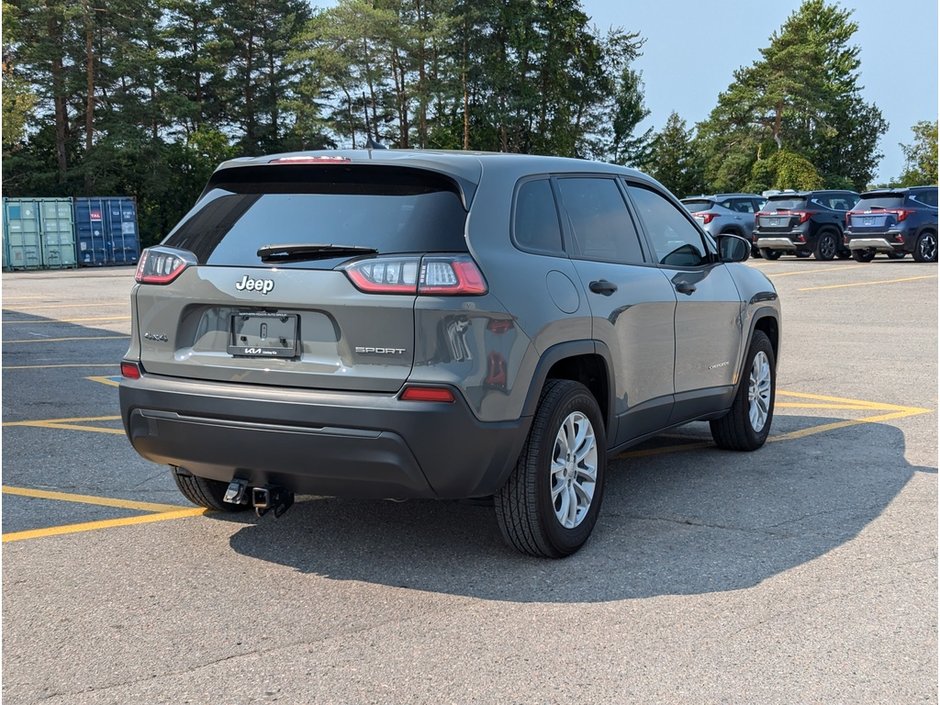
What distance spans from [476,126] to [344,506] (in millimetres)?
54326

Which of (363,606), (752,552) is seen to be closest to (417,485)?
(363,606)

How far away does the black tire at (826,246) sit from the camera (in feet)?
102

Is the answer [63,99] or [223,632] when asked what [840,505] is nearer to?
[223,632]

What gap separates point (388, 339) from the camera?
426 cm

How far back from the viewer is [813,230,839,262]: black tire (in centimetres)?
3114

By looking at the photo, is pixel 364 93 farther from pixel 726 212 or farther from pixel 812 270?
pixel 812 270

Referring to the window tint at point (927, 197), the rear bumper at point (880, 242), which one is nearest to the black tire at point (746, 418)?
the rear bumper at point (880, 242)

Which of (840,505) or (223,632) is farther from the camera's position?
(840,505)

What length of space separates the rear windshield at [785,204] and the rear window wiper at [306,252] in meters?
28.4

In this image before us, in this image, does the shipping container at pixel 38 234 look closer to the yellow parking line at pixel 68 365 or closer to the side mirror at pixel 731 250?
the yellow parking line at pixel 68 365

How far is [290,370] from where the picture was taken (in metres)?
4.36

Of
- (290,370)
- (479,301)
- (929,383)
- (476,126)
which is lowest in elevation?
(929,383)

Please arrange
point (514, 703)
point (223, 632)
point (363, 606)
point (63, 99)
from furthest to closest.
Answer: point (63, 99), point (363, 606), point (223, 632), point (514, 703)

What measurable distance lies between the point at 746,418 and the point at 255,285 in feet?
11.7
